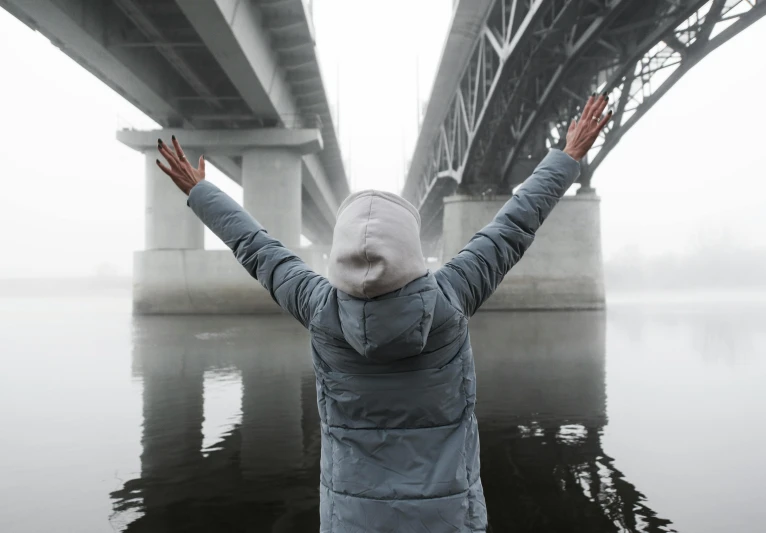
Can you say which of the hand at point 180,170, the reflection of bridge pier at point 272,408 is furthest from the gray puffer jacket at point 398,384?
the reflection of bridge pier at point 272,408

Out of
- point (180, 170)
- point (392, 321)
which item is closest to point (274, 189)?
point (180, 170)

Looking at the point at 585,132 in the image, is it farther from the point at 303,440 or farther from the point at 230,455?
the point at 303,440

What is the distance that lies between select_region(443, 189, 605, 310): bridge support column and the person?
22.7 m

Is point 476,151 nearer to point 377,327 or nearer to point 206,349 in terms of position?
point 206,349

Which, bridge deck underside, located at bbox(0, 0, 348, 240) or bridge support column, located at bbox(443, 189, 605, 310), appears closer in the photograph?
bridge deck underside, located at bbox(0, 0, 348, 240)

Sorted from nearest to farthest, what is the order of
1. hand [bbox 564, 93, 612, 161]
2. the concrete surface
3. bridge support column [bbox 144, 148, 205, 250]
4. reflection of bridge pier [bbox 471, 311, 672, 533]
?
hand [bbox 564, 93, 612, 161] → reflection of bridge pier [bbox 471, 311, 672, 533] → the concrete surface → bridge support column [bbox 144, 148, 205, 250]

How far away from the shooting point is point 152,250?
2383 centimetres

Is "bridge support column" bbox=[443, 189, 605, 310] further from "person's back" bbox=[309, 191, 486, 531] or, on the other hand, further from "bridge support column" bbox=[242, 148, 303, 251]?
"person's back" bbox=[309, 191, 486, 531]

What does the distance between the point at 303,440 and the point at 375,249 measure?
4.43 metres

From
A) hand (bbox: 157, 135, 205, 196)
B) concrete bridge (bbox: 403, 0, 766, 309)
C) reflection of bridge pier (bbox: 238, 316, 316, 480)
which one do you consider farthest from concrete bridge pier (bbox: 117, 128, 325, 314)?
hand (bbox: 157, 135, 205, 196)

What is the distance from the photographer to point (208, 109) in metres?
24.2

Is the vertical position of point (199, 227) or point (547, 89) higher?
point (547, 89)

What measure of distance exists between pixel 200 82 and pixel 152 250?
7.38 meters

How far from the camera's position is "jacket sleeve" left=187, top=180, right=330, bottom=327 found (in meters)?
1.77
